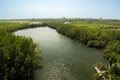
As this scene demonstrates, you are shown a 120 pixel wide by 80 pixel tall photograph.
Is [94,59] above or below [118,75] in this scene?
below

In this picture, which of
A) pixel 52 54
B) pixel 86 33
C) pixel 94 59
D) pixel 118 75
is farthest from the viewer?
pixel 86 33

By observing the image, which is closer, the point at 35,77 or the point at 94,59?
the point at 35,77

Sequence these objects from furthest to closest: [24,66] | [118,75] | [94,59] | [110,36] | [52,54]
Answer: [110,36], [52,54], [94,59], [24,66], [118,75]

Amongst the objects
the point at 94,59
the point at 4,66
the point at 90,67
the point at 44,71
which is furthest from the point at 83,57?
the point at 4,66

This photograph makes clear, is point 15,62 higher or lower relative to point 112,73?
higher

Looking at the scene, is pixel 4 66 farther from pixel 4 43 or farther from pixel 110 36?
pixel 110 36

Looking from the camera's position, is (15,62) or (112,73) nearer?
(112,73)

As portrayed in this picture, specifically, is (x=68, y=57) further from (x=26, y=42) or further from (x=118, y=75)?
(x=118, y=75)

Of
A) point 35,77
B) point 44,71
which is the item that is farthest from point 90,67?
point 35,77

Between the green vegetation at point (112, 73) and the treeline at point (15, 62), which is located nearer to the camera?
the green vegetation at point (112, 73)

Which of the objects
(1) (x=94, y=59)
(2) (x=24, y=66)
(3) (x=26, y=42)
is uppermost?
(3) (x=26, y=42)

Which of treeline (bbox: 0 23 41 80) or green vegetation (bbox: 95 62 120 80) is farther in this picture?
treeline (bbox: 0 23 41 80)
